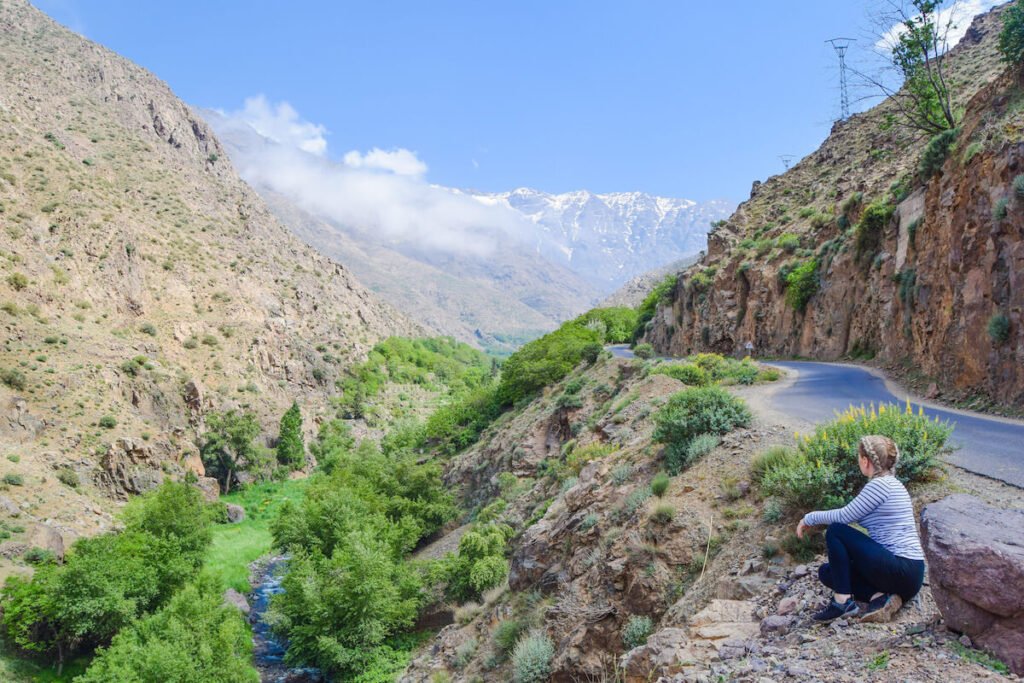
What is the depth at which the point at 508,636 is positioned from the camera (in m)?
11.7

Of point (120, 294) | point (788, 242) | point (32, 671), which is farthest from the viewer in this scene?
point (120, 294)

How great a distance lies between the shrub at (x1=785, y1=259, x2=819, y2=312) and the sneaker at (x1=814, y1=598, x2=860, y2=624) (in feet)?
85.1

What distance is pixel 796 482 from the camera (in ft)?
25.6

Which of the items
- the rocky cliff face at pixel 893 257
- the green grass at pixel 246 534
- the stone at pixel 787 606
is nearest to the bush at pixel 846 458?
the stone at pixel 787 606

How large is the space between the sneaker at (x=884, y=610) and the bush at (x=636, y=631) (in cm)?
374

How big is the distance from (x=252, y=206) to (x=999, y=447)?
106 meters

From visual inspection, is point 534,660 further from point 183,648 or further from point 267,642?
point 267,642

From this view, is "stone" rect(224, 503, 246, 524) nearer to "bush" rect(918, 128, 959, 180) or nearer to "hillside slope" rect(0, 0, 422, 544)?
"hillside slope" rect(0, 0, 422, 544)

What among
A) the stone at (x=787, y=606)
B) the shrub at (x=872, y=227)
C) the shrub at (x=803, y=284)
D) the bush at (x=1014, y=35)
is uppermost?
the bush at (x=1014, y=35)

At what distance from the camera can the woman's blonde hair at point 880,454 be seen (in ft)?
17.2

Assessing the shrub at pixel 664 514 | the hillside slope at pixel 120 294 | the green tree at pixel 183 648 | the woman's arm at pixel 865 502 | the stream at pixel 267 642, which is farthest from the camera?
the hillside slope at pixel 120 294

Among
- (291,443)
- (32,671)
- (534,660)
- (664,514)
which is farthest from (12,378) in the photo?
(664,514)

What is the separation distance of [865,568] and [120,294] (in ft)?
212

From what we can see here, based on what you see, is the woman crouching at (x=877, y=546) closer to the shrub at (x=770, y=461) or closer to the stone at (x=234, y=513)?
the shrub at (x=770, y=461)
